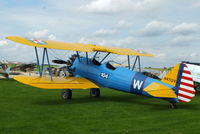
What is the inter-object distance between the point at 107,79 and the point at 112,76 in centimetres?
32

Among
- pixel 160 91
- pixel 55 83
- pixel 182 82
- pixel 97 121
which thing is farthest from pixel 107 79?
pixel 97 121

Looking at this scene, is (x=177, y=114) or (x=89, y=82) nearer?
(x=177, y=114)

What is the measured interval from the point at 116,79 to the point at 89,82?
4.74ft

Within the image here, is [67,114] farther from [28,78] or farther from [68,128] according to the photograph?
[28,78]

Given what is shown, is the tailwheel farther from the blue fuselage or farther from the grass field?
the grass field

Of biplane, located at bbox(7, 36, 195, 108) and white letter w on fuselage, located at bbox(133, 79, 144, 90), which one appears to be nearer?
biplane, located at bbox(7, 36, 195, 108)

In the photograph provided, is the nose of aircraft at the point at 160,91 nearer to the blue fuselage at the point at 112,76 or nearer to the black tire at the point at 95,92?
the blue fuselage at the point at 112,76

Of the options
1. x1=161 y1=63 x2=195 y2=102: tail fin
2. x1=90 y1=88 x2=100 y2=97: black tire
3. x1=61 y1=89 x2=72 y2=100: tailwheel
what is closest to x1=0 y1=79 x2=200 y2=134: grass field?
x1=161 y1=63 x2=195 y2=102: tail fin

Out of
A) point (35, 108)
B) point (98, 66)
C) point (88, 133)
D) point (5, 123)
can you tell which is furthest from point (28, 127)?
point (98, 66)

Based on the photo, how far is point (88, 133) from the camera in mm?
5254

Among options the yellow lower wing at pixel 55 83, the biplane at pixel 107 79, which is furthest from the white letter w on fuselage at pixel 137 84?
the yellow lower wing at pixel 55 83

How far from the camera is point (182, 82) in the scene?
26.5ft

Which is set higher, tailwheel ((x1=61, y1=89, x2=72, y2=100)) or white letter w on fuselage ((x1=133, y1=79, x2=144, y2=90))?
white letter w on fuselage ((x1=133, y1=79, x2=144, y2=90))

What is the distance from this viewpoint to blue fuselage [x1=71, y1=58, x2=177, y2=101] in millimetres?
9289
